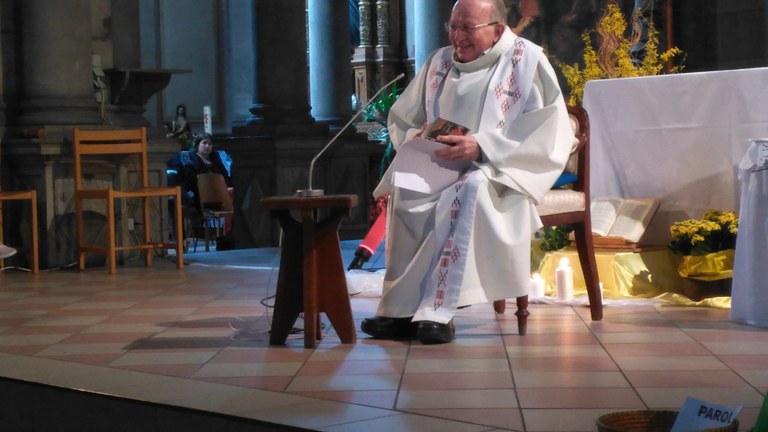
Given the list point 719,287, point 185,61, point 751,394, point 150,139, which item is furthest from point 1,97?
point 185,61

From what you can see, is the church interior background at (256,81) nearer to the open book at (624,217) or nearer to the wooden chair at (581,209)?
the open book at (624,217)

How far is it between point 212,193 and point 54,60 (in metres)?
3.28

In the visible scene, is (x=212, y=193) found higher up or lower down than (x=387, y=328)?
higher up

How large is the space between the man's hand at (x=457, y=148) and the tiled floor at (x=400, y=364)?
69 centimetres

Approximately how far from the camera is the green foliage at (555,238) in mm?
6324

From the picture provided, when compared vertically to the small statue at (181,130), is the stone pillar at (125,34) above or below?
above

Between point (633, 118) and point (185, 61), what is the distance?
1224cm

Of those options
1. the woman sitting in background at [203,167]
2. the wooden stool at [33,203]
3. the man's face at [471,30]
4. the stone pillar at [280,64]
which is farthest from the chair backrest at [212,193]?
the man's face at [471,30]

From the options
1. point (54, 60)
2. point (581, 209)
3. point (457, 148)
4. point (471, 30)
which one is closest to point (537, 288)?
point (581, 209)

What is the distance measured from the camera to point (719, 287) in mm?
5641

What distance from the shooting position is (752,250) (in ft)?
16.5

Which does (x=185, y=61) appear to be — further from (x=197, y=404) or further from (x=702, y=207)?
(x=197, y=404)

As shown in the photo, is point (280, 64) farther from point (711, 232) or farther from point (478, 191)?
point (478, 191)

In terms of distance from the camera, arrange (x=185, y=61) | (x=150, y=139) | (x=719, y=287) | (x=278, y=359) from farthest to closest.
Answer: (x=185, y=61), (x=150, y=139), (x=719, y=287), (x=278, y=359)
